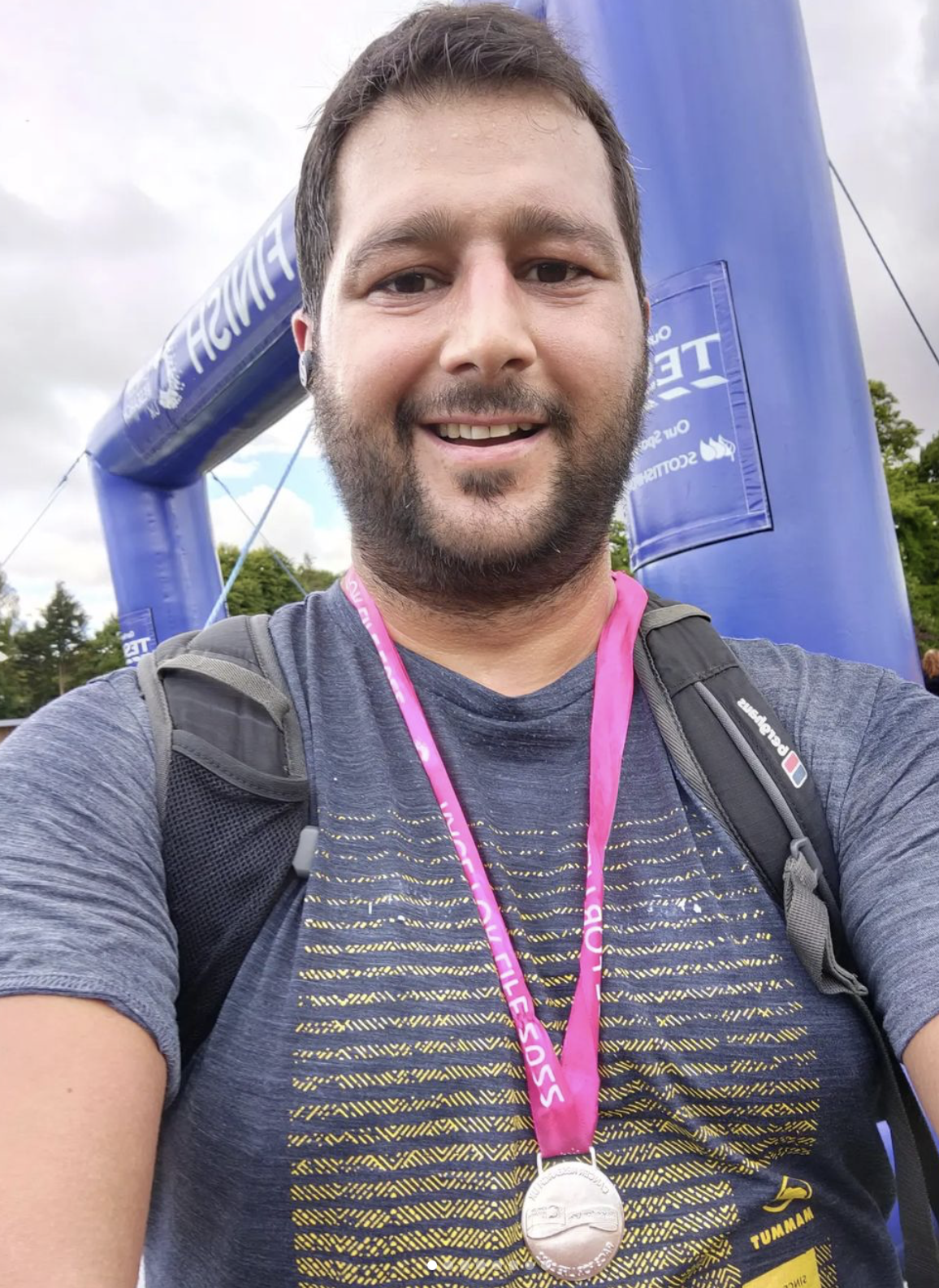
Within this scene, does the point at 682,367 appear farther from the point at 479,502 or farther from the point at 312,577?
the point at 312,577

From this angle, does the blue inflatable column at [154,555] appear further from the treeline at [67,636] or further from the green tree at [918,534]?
the treeline at [67,636]

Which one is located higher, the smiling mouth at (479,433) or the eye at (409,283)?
the eye at (409,283)

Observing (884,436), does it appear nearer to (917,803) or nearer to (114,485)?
(114,485)

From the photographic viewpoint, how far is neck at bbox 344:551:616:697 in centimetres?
118

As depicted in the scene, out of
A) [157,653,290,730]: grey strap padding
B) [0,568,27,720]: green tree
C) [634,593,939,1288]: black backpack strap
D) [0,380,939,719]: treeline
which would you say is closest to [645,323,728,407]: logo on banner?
[634,593,939,1288]: black backpack strap

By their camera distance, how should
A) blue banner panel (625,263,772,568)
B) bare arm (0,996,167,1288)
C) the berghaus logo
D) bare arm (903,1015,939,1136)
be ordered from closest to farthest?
bare arm (0,996,167,1288) → bare arm (903,1015,939,1136) → the berghaus logo → blue banner panel (625,263,772,568)

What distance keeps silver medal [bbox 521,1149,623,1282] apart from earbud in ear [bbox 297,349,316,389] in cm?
110

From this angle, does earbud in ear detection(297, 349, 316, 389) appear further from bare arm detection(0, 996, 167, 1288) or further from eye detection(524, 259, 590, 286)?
bare arm detection(0, 996, 167, 1288)

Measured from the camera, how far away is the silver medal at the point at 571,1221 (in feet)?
2.56

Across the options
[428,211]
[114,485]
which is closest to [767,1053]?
[428,211]

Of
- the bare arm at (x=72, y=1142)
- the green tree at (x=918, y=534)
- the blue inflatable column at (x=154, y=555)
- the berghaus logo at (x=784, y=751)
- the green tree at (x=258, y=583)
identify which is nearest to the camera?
the bare arm at (x=72, y=1142)

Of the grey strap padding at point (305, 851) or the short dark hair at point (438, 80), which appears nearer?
the grey strap padding at point (305, 851)

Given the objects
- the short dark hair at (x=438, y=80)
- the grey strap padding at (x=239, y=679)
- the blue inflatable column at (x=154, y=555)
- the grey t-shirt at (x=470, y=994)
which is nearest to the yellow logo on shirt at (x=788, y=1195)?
the grey t-shirt at (x=470, y=994)

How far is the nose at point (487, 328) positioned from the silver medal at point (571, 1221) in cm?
90
